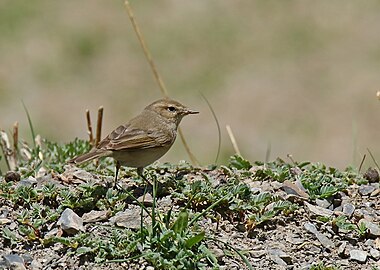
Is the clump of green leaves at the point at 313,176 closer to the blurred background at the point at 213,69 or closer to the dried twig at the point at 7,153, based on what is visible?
the dried twig at the point at 7,153

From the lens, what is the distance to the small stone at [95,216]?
6062 mm

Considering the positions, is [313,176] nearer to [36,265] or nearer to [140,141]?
[140,141]

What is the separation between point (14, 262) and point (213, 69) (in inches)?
423

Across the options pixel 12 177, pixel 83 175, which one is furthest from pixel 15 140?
pixel 83 175

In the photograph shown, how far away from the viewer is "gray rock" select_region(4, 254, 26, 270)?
562cm

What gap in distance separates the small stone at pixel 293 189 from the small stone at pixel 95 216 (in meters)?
1.37

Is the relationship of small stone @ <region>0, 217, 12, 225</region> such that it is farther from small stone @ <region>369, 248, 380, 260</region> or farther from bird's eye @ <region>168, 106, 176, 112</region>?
small stone @ <region>369, 248, 380, 260</region>

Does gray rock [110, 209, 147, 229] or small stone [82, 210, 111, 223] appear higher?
small stone [82, 210, 111, 223]

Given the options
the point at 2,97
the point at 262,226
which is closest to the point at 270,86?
the point at 2,97

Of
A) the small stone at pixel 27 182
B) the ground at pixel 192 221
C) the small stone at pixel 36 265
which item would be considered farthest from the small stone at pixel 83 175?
the small stone at pixel 36 265

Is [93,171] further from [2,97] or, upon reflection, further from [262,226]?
[2,97]

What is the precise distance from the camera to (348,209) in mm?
6516

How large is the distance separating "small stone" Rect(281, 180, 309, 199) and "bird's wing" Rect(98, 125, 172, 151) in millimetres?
1066

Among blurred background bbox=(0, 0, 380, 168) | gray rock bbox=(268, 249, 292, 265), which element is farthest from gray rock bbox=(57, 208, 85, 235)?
blurred background bbox=(0, 0, 380, 168)
